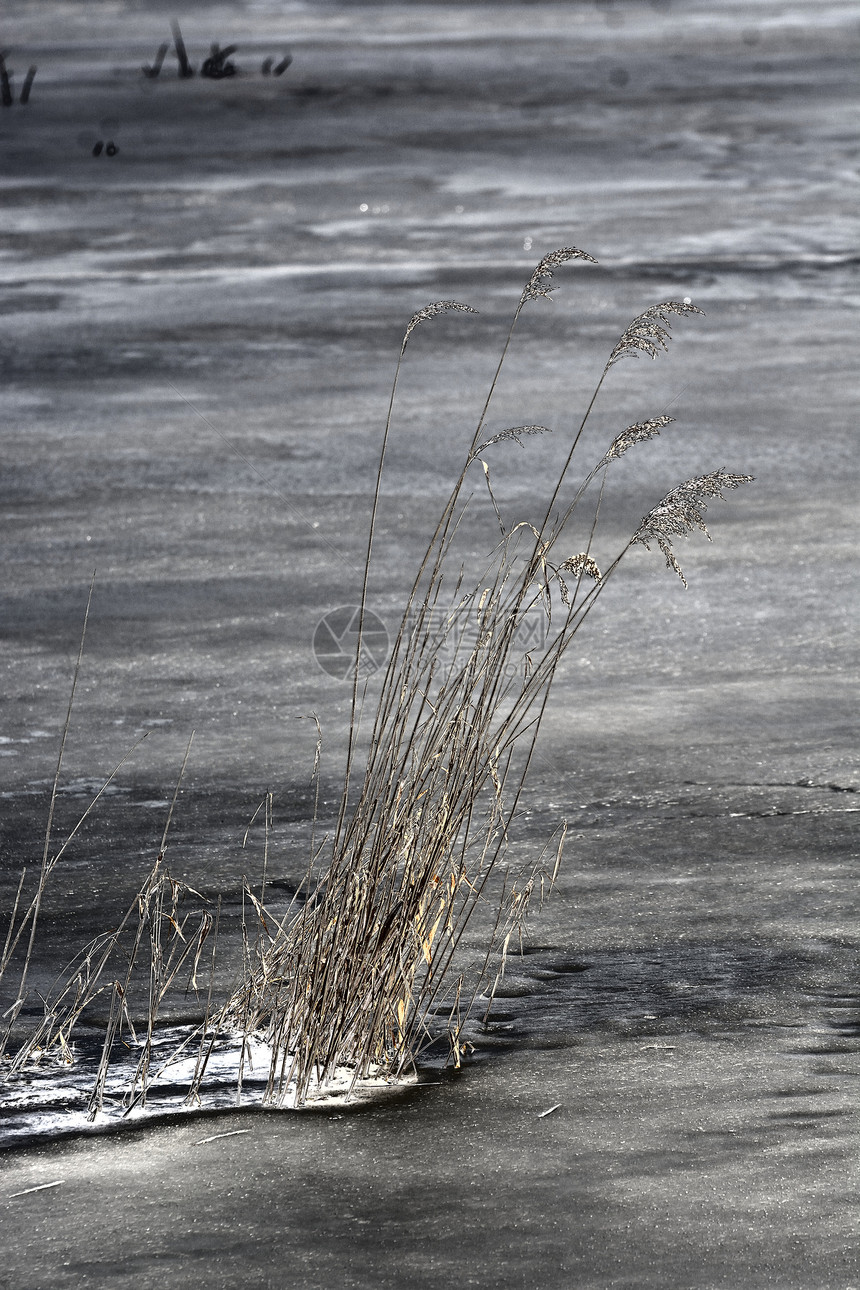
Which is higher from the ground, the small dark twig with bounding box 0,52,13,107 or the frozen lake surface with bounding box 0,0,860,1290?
the small dark twig with bounding box 0,52,13,107

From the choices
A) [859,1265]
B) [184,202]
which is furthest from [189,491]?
[184,202]

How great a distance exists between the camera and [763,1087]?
11.4 feet

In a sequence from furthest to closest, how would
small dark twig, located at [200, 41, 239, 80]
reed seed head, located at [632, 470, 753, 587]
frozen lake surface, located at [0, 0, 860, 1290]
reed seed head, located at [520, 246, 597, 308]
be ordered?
small dark twig, located at [200, 41, 239, 80]
reed seed head, located at [520, 246, 597, 308]
reed seed head, located at [632, 470, 753, 587]
frozen lake surface, located at [0, 0, 860, 1290]

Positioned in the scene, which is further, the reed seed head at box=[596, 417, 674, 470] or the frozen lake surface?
the reed seed head at box=[596, 417, 674, 470]

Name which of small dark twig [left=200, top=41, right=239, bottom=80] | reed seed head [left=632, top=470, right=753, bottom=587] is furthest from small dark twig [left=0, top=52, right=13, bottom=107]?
reed seed head [left=632, top=470, right=753, bottom=587]

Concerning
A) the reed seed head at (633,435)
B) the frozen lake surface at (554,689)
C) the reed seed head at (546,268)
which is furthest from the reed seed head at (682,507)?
the frozen lake surface at (554,689)

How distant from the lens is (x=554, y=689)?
6.24 meters

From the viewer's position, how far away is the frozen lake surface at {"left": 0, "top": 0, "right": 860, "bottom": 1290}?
304 centimetres

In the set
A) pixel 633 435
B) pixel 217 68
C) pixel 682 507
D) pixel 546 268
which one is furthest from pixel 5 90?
pixel 682 507

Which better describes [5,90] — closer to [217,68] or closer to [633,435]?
[217,68]

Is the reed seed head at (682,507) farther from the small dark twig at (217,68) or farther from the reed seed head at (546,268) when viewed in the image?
the small dark twig at (217,68)

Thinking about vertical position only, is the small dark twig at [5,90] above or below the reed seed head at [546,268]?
above

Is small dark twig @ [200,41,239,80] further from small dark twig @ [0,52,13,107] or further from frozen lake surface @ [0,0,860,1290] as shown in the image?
frozen lake surface @ [0,0,860,1290]

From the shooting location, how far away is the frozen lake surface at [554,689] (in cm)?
304
